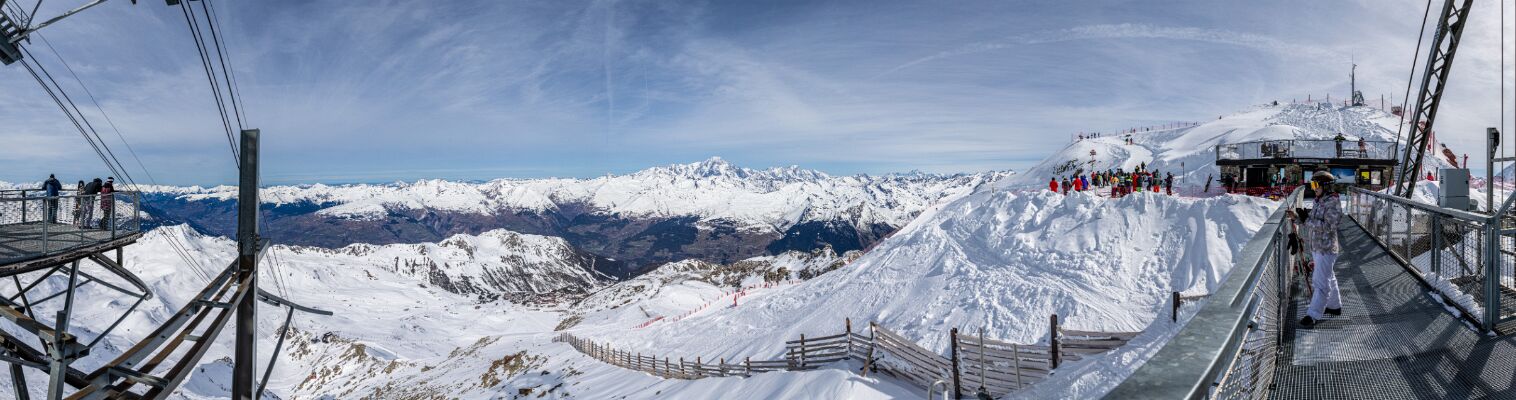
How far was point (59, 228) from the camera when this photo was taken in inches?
411

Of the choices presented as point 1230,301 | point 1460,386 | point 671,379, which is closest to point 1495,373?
point 1460,386

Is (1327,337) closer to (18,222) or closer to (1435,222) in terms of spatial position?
(1435,222)

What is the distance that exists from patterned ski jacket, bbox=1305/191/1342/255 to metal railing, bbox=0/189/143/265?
16.6 m

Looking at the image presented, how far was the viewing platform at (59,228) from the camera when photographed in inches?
323

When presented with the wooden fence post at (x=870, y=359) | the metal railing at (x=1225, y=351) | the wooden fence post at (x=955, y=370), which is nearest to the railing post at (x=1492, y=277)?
the metal railing at (x=1225, y=351)

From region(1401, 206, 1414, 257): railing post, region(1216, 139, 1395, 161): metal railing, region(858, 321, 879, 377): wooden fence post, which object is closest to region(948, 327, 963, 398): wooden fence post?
region(858, 321, 879, 377): wooden fence post

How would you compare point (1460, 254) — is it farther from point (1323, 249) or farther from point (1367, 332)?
point (1367, 332)

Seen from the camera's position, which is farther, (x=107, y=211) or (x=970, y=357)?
(x=970, y=357)

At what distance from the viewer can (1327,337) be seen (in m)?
5.39

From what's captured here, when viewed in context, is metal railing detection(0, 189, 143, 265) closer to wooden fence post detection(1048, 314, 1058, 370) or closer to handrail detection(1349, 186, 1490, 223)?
wooden fence post detection(1048, 314, 1058, 370)

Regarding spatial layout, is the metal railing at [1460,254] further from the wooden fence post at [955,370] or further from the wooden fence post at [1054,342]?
the wooden fence post at [955,370]

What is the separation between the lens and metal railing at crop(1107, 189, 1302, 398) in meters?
1.87

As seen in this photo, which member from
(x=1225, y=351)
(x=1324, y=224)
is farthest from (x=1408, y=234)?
(x=1225, y=351)

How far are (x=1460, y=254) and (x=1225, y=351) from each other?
25.1ft
